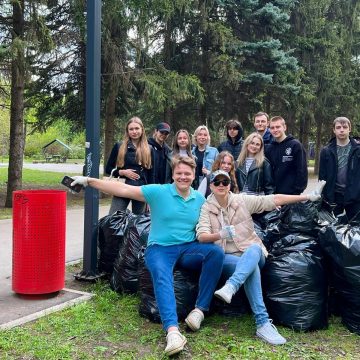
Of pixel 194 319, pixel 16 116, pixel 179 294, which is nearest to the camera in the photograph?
pixel 194 319

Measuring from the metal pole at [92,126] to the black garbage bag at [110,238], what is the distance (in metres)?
0.14

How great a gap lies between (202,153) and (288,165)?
1.15m

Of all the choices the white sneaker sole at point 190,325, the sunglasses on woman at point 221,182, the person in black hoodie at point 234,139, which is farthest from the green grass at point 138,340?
the person in black hoodie at point 234,139

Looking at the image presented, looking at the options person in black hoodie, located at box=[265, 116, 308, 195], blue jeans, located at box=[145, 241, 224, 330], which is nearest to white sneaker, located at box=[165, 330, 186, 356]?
blue jeans, located at box=[145, 241, 224, 330]

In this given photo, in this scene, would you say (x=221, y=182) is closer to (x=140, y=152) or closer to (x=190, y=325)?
(x=190, y=325)

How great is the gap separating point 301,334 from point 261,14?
1339 centimetres

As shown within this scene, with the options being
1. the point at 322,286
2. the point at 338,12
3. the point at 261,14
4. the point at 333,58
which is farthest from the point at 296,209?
the point at 338,12

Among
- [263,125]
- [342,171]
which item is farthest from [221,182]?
[263,125]

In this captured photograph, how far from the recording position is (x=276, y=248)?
4.14 meters

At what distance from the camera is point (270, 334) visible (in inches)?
138

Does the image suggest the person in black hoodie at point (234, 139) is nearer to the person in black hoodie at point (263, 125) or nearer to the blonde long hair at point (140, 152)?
the person in black hoodie at point (263, 125)

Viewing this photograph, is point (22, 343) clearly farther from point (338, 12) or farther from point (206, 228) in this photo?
point (338, 12)

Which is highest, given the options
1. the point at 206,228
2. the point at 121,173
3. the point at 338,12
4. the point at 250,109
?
the point at 338,12

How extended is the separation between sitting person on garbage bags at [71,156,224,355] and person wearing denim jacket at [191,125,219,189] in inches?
71.5
